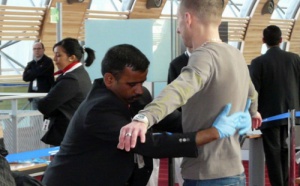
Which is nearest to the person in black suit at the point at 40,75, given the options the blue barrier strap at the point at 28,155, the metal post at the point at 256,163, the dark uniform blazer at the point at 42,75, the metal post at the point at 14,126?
the dark uniform blazer at the point at 42,75

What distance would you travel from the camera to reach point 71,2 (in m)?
14.5

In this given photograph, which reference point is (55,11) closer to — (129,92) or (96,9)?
(129,92)

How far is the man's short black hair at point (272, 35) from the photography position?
6.62 m

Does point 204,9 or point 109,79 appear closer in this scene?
point 204,9

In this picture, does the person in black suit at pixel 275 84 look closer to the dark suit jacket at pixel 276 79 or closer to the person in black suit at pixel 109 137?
the dark suit jacket at pixel 276 79

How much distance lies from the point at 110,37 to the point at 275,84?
2764 millimetres

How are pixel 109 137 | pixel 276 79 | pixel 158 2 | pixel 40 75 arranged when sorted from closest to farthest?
pixel 109 137 → pixel 276 79 → pixel 40 75 → pixel 158 2

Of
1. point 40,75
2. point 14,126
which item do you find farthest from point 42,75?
point 14,126

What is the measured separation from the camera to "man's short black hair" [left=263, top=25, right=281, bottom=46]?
6.62m

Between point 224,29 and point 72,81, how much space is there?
3.97 m

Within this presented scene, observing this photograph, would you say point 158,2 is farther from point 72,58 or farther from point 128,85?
point 128,85

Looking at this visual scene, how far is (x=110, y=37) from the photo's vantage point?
8859 millimetres

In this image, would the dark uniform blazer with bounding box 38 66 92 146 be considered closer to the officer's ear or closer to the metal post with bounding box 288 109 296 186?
the metal post with bounding box 288 109 296 186

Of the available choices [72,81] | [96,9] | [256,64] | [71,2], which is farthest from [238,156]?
[96,9]
